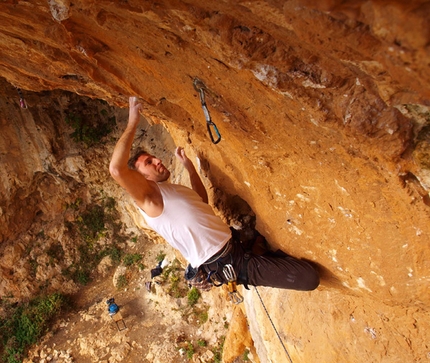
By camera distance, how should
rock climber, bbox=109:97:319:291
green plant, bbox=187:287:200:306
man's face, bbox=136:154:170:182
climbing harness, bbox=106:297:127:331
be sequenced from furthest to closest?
climbing harness, bbox=106:297:127:331, green plant, bbox=187:287:200:306, man's face, bbox=136:154:170:182, rock climber, bbox=109:97:319:291

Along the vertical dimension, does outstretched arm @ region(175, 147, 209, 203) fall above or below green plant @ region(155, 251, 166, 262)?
above

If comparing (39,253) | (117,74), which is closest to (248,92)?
(117,74)

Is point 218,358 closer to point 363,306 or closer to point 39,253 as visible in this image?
point 363,306

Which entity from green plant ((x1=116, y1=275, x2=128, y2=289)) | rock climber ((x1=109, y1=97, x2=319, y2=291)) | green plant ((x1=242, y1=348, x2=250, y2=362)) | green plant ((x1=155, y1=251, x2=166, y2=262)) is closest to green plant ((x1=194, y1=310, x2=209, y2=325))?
green plant ((x1=242, y1=348, x2=250, y2=362))

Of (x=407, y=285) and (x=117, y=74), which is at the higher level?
(x=407, y=285)

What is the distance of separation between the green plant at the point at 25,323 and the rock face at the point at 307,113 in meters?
6.26

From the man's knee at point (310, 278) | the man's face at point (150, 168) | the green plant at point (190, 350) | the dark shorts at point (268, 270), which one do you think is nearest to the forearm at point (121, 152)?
the man's face at point (150, 168)

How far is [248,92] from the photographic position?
1.73 meters

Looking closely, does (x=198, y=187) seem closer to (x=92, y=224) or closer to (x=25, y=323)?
(x=92, y=224)

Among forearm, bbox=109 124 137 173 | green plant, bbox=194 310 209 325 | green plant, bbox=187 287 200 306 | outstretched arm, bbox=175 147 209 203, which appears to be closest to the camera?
forearm, bbox=109 124 137 173

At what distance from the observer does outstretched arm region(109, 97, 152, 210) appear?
6.87ft

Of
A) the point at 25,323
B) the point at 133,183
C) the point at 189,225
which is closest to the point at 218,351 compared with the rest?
the point at 25,323

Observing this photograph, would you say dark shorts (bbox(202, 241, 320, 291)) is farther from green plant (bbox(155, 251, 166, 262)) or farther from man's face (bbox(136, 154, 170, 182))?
green plant (bbox(155, 251, 166, 262))

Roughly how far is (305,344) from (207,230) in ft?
5.39
